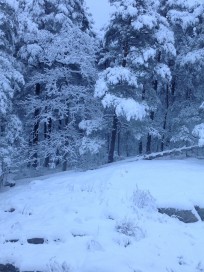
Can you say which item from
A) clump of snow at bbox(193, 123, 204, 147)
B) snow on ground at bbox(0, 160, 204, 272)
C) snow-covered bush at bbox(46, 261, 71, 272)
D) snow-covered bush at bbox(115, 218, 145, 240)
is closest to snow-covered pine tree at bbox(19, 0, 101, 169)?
clump of snow at bbox(193, 123, 204, 147)

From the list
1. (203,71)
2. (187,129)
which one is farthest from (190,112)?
(203,71)

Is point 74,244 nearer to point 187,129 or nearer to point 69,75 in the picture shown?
point 69,75

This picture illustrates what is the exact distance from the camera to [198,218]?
421 inches

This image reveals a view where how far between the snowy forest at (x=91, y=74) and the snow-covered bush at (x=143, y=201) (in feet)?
21.8

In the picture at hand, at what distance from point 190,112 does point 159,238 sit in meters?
16.4

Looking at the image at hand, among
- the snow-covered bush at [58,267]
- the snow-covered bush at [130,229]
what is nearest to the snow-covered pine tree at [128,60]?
the snow-covered bush at [130,229]

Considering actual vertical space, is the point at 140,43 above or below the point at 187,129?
above

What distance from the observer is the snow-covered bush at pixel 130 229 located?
9258 mm

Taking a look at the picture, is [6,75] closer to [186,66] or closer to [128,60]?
[128,60]

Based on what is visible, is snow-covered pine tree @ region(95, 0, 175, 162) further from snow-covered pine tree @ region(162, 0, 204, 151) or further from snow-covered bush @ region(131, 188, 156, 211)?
snow-covered bush @ region(131, 188, 156, 211)

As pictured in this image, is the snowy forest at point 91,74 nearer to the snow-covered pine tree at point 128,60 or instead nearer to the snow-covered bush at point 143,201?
the snow-covered pine tree at point 128,60

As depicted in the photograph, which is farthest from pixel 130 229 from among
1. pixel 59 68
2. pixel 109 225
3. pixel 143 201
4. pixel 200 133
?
pixel 59 68

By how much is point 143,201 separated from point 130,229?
1.64 metres

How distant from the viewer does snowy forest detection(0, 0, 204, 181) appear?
1862 centimetres
